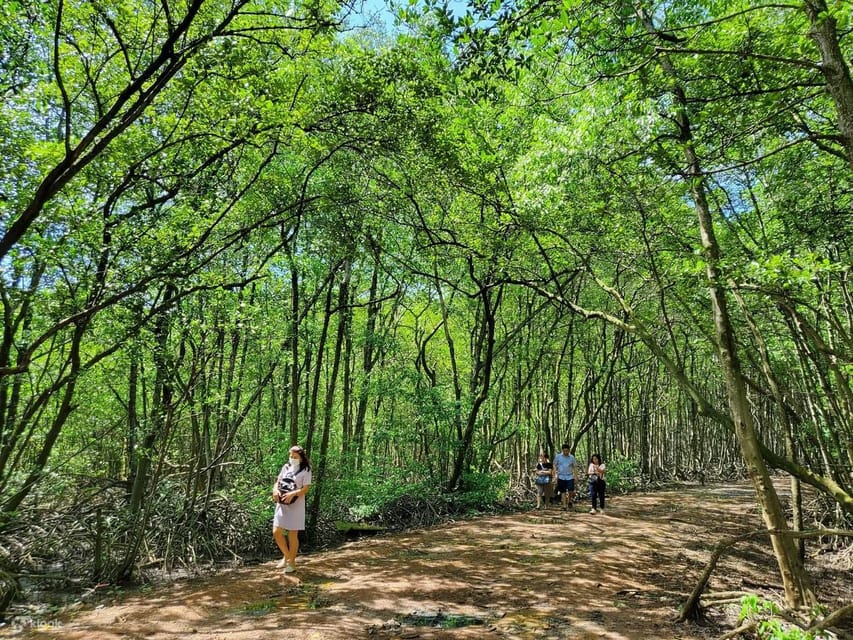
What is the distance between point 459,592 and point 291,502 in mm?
2600

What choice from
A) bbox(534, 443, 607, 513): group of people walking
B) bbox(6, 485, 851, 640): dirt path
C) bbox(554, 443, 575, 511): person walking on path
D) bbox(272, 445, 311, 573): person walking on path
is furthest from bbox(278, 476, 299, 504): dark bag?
bbox(554, 443, 575, 511): person walking on path

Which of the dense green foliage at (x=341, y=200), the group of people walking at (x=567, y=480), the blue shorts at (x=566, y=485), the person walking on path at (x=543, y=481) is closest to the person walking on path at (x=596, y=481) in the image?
the group of people walking at (x=567, y=480)

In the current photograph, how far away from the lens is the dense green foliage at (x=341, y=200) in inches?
167

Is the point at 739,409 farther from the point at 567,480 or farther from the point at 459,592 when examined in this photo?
the point at 567,480

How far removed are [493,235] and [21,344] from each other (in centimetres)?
761

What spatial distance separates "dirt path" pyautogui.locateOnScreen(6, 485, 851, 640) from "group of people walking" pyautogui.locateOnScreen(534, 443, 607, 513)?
2.03 m

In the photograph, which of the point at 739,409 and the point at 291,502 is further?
the point at 291,502

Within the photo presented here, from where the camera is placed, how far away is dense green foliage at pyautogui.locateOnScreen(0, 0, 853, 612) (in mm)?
4242

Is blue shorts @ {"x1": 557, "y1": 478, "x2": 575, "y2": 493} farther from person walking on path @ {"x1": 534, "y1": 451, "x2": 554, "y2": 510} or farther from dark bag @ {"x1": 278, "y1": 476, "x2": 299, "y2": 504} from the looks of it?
dark bag @ {"x1": 278, "y1": 476, "x2": 299, "y2": 504}

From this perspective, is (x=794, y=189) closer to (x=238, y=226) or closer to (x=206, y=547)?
(x=238, y=226)

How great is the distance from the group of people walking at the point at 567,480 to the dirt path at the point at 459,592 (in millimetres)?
2031

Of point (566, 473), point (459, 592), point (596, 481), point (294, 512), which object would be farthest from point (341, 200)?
point (596, 481)

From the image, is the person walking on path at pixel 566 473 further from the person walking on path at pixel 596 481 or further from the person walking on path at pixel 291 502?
the person walking on path at pixel 291 502

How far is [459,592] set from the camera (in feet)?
18.6
